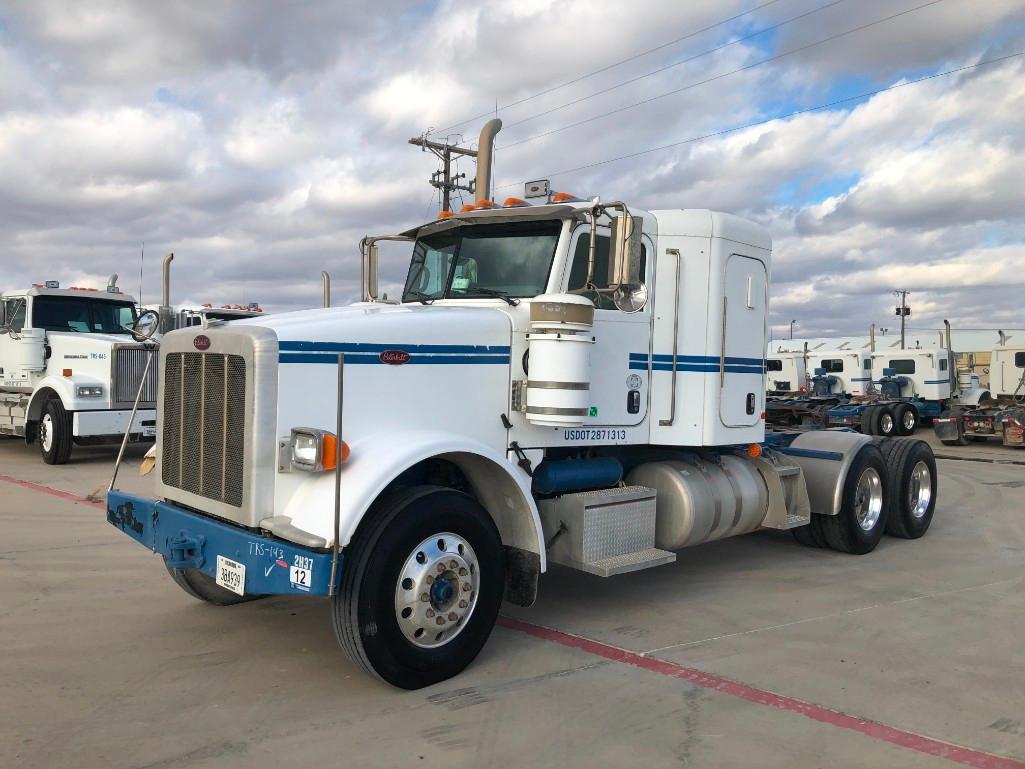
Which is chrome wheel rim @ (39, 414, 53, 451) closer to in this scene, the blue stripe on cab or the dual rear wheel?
the blue stripe on cab

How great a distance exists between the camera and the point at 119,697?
4.17m

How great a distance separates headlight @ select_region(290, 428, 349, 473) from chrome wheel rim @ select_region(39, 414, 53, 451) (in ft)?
34.1

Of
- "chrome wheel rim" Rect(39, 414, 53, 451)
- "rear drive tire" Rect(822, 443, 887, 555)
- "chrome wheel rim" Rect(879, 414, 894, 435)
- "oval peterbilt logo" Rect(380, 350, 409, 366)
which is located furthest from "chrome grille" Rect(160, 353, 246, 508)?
"chrome wheel rim" Rect(879, 414, 894, 435)

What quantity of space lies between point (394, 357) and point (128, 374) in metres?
10.1

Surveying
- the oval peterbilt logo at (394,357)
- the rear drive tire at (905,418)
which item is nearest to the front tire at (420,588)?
the oval peterbilt logo at (394,357)

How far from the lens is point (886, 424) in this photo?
80.5 feet

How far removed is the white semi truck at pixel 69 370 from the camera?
507 inches

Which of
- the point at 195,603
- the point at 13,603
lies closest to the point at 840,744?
the point at 195,603

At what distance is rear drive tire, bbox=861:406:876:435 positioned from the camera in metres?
23.9

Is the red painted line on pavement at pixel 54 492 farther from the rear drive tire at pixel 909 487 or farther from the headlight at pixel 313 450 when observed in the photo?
the rear drive tire at pixel 909 487

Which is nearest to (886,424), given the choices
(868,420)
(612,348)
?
(868,420)

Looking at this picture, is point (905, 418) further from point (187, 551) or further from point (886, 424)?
point (187, 551)

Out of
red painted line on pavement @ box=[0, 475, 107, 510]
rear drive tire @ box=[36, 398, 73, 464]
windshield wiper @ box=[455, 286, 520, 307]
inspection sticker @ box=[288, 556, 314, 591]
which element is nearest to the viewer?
inspection sticker @ box=[288, 556, 314, 591]

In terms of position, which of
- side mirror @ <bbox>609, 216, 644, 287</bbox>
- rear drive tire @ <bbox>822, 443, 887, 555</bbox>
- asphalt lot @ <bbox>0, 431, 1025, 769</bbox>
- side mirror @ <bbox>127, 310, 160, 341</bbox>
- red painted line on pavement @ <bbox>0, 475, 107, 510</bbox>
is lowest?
asphalt lot @ <bbox>0, 431, 1025, 769</bbox>
